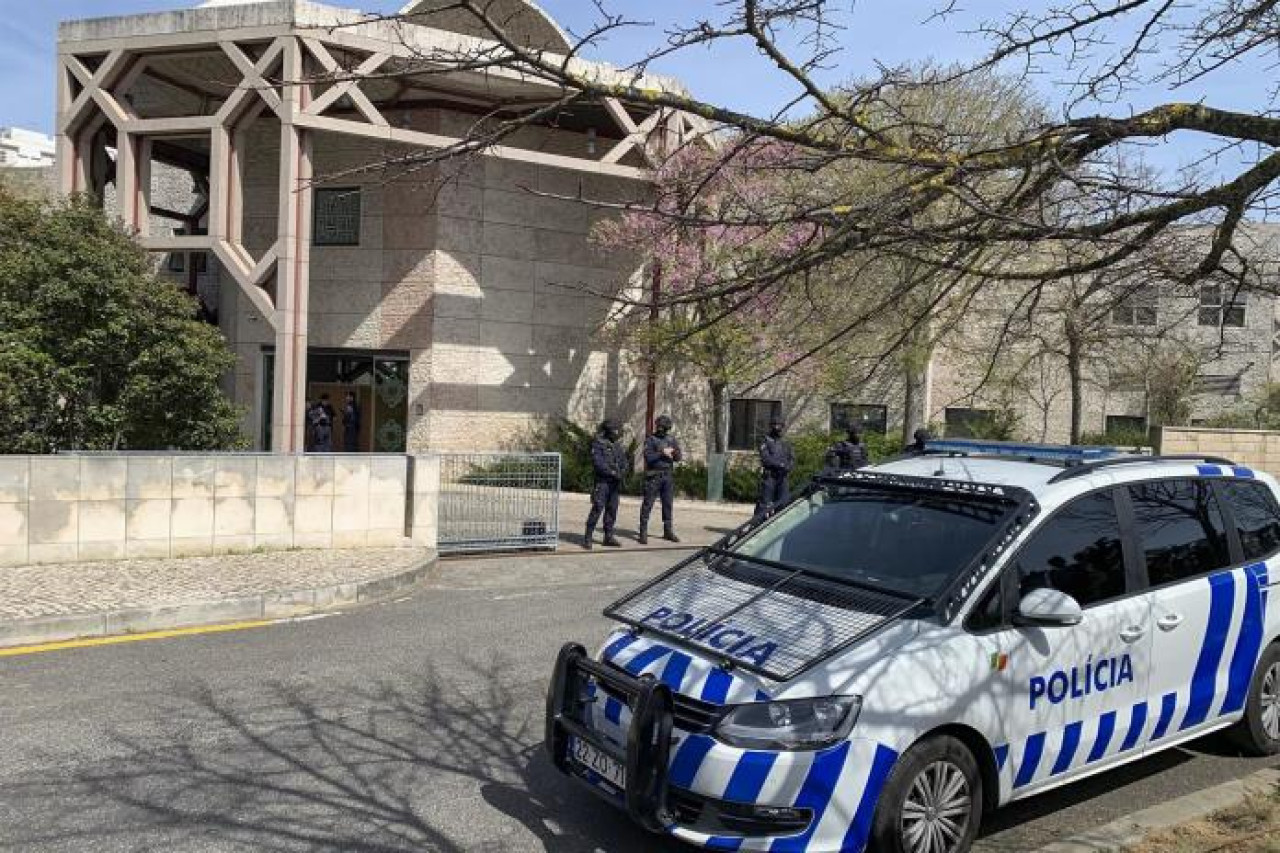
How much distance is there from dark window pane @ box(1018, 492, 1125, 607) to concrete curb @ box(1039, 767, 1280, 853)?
3.12 ft

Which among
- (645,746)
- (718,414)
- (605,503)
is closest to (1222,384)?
(718,414)

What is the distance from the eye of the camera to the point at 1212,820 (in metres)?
4.32

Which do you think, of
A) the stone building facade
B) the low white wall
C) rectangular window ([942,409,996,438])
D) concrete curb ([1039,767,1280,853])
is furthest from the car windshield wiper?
rectangular window ([942,409,996,438])

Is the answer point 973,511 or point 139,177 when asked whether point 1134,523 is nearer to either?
point 973,511

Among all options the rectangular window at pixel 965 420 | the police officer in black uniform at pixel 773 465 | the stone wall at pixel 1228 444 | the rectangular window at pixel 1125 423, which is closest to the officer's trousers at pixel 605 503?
the police officer in black uniform at pixel 773 465

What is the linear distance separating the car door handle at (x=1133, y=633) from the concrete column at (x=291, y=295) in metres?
A: 16.4

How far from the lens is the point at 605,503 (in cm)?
1320

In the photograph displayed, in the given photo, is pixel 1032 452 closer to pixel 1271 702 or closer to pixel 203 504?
pixel 1271 702

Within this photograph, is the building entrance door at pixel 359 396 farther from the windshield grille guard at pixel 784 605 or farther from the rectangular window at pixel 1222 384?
the rectangular window at pixel 1222 384

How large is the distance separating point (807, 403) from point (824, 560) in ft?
73.8

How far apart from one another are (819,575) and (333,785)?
96.6 inches

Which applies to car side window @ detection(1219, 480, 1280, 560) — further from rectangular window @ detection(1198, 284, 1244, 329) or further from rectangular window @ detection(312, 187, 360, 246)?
rectangular window @ detection(312, 187, 360, 246)

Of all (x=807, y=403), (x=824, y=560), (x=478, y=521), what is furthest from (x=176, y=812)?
(x=807, y=403)

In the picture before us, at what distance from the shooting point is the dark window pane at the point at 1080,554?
429 centimetres
